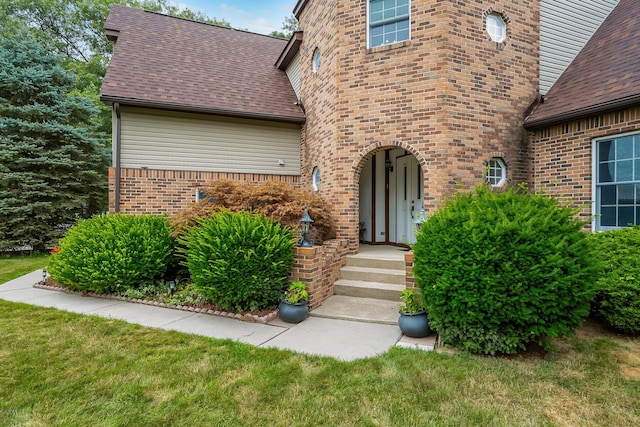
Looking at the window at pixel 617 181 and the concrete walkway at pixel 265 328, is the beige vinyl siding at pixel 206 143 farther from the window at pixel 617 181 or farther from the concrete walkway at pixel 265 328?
the window at pixel 617 181

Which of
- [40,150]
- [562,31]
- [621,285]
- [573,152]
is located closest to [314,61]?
[562,31]

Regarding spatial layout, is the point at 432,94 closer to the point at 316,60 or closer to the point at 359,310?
the point at 316,60

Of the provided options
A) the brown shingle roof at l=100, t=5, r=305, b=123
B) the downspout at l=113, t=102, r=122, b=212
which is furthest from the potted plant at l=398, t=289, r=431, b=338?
the downspout at l=113, t=102, r=122, b=212

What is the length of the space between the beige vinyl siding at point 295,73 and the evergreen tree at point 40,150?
749 centimetres

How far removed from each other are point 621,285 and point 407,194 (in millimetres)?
4668

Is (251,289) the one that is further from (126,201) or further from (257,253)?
(126,201)

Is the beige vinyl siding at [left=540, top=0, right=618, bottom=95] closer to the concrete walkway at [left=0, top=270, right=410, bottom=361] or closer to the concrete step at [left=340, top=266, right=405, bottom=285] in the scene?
the concrete step at [left=340, top=266, right=405, bottom=285]

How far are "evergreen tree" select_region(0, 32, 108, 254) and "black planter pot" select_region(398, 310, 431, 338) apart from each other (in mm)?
11952

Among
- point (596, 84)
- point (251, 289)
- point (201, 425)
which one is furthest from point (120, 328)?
point (596, 84)

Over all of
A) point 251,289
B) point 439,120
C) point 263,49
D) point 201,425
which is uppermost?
point 263,49

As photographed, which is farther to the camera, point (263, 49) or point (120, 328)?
point (263, 49)

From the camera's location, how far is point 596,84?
6402 millimetres

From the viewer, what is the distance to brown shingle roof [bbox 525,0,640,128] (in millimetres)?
5816

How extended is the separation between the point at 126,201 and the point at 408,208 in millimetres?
6799
